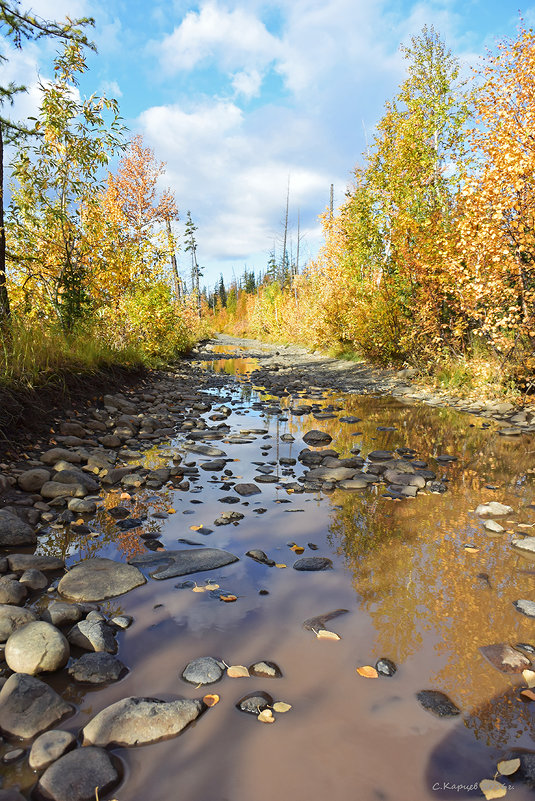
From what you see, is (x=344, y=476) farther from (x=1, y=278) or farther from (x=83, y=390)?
(x=1, y=278)

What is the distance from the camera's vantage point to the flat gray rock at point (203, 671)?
2.20m

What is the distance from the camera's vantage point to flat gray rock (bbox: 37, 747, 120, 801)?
1575 mm

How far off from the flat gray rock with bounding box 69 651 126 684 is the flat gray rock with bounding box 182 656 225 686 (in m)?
0.33

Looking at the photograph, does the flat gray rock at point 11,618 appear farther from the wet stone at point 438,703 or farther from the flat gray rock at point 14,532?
the wet stone at point 438,703

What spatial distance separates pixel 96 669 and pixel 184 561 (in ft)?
3.77

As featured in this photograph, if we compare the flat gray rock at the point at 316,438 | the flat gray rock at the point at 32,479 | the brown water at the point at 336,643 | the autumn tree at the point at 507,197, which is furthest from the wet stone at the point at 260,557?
the autumn tree at the point at 507,197

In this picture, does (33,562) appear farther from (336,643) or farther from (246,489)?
(246,489)

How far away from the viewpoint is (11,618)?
2441 millimetres

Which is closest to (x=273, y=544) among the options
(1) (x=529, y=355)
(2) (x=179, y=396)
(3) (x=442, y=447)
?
(3) (x=442, y=447)

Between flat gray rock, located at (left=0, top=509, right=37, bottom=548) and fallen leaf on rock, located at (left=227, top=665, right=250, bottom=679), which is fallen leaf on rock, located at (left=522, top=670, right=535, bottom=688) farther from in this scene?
flat gray rock, located at (left=0, top=509, right=37, bottom=548)

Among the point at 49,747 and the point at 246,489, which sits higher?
the point at 246,489

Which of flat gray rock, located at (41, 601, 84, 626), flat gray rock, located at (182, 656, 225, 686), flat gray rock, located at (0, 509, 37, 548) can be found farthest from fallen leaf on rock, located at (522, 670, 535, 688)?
flat gray rock, located at (0, 509, 37, 548)

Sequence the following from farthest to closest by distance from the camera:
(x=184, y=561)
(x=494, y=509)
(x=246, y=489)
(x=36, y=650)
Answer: (x=246, y=489) → (x=494, y=509) → (x=184, y=561) → (x=36, y=650)

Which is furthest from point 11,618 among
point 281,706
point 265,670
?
point 281,706
